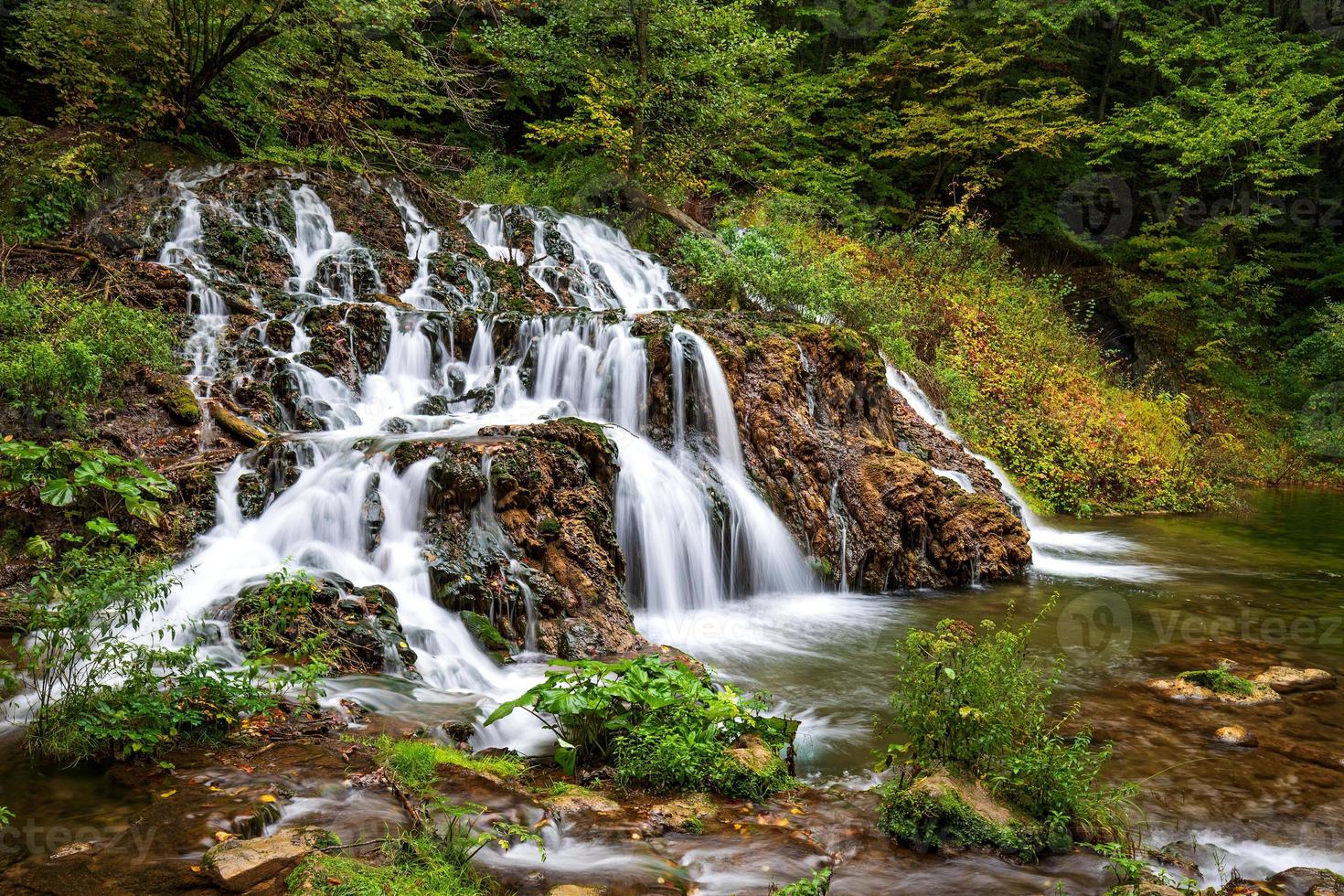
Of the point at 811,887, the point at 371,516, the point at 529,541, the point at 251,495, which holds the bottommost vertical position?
the point at 811,887

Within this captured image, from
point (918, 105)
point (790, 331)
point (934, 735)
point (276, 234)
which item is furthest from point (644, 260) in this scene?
point (934, 735)

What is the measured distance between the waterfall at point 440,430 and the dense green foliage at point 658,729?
733 millimetres

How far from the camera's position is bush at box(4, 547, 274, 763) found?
11.7ft

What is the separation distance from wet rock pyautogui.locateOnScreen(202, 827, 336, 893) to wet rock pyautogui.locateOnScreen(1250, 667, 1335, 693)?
6.45 m

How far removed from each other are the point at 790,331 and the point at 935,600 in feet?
12.7

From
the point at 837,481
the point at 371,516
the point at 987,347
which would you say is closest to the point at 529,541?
the point at 371,516

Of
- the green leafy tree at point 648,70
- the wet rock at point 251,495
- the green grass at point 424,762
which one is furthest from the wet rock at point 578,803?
the green leafy tree at point 648,70

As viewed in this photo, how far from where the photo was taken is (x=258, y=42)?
38.1ft

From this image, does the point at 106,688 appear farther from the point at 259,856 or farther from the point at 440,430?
the point at 440,430

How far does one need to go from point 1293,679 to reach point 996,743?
385cm

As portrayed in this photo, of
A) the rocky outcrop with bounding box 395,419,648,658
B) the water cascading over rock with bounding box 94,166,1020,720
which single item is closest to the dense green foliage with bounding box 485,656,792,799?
the water cascading over rock with bounding box 94,166,1020,720

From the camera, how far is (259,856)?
296cm

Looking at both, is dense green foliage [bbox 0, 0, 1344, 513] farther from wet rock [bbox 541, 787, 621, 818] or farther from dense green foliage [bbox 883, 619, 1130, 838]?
dense green foliage [bbox 883, 619, 1130, 838]

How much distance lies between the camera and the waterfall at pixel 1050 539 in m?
9.66
